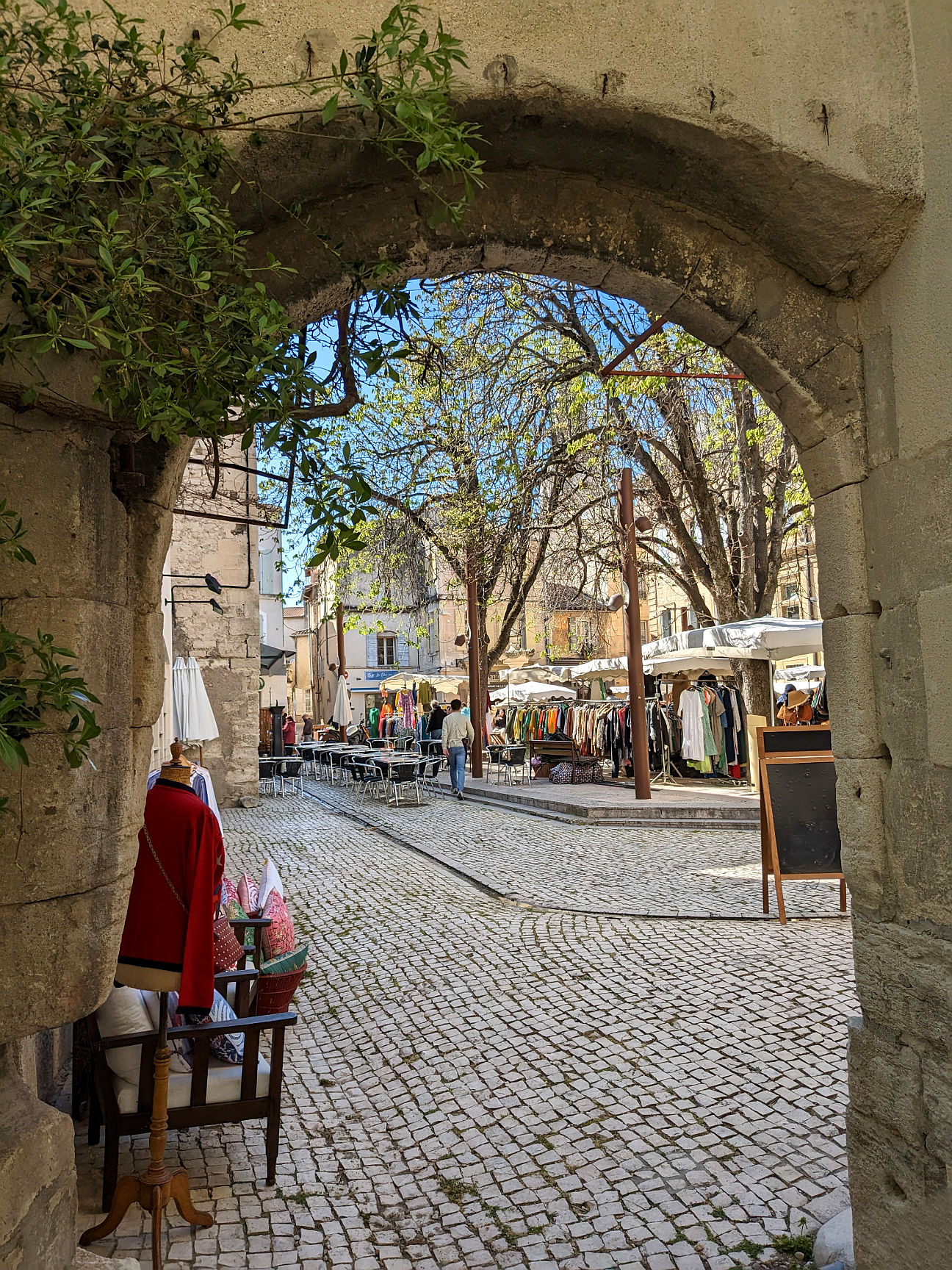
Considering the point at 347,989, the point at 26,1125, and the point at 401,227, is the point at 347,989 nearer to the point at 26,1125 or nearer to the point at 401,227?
the point at 26,1125

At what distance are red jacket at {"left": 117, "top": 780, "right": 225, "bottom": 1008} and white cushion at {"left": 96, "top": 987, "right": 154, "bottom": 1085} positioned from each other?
0.21 metres

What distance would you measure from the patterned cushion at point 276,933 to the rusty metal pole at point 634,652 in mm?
8547

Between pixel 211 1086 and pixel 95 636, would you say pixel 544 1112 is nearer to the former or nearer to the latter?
pixel 211 1086

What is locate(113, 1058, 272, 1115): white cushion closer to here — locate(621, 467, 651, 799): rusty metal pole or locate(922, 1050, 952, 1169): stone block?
locate(922, 1050, 952, 1169): stone block

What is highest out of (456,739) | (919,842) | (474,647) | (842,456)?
(474,647)

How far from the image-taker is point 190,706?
9.23 meters

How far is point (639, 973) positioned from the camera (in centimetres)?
510

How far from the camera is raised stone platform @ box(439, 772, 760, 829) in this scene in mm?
11070

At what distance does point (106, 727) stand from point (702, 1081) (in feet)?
9.44

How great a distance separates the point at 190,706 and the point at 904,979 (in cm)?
793

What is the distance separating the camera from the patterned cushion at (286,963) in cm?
362

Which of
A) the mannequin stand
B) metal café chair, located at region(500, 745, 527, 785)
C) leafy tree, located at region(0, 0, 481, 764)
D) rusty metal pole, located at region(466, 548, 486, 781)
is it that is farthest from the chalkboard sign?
rusty metal pole, located at region(466, 548, 486, 781)

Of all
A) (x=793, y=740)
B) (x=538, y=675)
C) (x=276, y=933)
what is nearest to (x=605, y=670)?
(x=538, y=675)

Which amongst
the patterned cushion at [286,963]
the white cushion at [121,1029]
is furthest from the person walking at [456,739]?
the white cushion at [121,1029]
